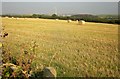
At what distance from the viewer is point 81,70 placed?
802 centimetres

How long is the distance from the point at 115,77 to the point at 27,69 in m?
2.81

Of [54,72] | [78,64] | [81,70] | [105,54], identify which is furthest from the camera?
[105,54]

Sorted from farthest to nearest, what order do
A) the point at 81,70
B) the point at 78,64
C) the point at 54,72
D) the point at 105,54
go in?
the point at 105,54
the point at 78,64
the point at 81,70
the point at 54,72

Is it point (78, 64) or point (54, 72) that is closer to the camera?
point (54, 72)

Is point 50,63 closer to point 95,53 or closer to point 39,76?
point 39,76

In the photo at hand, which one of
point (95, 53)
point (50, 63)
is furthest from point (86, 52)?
point (50, 63)

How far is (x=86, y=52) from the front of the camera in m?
10.3

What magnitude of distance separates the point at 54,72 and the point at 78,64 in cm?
141

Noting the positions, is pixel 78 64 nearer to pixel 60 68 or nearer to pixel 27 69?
pixel 60 68

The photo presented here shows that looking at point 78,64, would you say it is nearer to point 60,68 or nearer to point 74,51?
point 60,68

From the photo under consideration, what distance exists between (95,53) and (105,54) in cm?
42

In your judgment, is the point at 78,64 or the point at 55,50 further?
the point at 55,50

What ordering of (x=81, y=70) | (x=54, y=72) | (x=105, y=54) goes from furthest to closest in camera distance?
(x=105, y=54) → (x=81, y=70) → (x=54, y=72)

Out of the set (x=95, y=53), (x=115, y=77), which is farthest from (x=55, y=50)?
(x=115, y=77)
